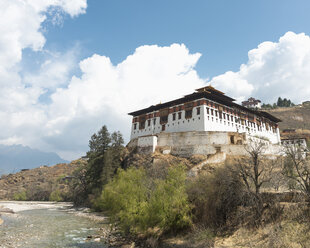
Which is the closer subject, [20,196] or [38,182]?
[20,196]

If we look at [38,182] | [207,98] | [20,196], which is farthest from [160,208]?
[38,182]

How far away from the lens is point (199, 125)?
4844 cm

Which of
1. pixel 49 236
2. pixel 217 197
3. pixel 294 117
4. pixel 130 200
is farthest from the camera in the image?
pixel 294 117

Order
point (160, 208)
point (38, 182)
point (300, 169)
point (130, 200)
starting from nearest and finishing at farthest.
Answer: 1. point (160, 208)
2. point (300, 169)
3. point (130, 200)
4. point (38, 182)

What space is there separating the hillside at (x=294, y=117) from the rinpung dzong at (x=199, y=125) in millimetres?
55580

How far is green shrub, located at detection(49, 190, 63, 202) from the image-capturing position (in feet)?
247

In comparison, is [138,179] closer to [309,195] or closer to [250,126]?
[309,195]

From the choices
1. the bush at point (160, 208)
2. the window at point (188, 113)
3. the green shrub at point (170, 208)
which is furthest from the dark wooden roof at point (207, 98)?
A: the green shrub at point (170, 208)

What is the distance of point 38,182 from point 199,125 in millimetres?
75658

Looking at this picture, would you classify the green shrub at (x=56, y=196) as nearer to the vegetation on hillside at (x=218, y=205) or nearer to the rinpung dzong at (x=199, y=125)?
the rinpung dzong at (x=199, y=125)

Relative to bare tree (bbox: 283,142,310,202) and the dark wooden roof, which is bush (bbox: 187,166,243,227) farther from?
the dark wooden roof

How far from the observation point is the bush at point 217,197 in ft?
62.3

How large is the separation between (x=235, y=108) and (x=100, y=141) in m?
34.8

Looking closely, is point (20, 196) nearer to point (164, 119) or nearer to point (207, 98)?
point (164, 119)
